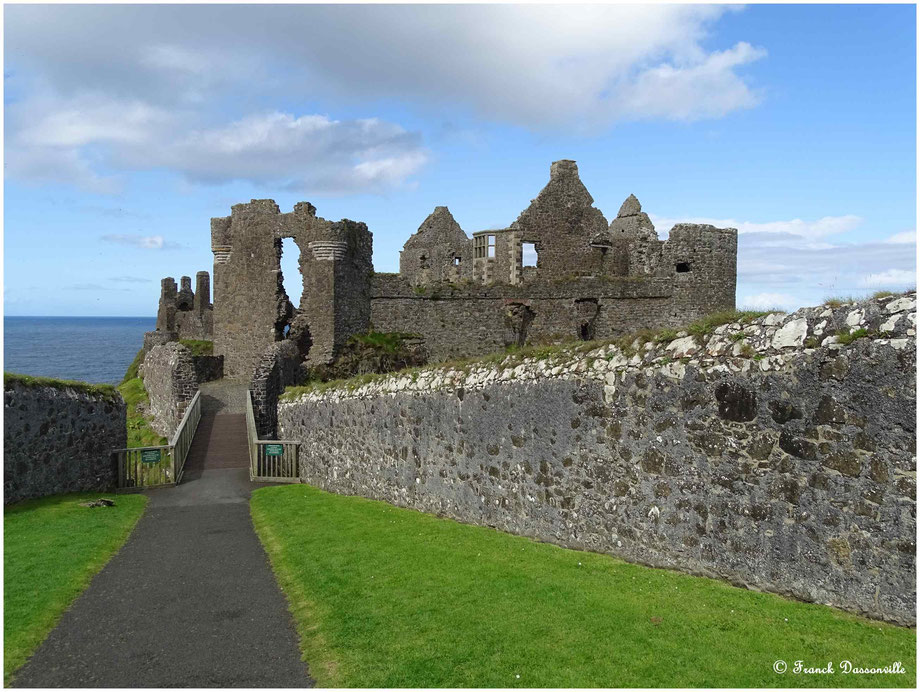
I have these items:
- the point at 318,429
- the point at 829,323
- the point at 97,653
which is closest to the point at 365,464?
the point at 318,429

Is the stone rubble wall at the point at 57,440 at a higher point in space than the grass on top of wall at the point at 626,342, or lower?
lower

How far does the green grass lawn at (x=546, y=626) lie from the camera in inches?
259

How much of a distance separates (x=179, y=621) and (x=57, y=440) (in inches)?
400

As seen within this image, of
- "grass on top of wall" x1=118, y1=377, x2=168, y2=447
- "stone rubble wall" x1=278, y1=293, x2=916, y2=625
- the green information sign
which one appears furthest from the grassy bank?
"stone rubble wall" x1=278, y1=293, x2=916, y2=625

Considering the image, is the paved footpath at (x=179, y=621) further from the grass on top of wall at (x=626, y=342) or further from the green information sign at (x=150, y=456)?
the grass on top of wall at (x=626, y=342)

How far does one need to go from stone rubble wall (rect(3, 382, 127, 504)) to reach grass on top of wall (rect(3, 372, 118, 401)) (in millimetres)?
61

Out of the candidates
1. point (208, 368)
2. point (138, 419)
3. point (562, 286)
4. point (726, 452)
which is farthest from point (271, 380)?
point (726, 452)

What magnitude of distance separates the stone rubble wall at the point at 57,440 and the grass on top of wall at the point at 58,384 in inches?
2.4

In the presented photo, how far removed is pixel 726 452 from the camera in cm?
830

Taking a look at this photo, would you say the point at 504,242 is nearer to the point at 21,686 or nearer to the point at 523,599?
the point at 523,599

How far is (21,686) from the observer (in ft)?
23.6

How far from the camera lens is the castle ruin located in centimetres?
2952

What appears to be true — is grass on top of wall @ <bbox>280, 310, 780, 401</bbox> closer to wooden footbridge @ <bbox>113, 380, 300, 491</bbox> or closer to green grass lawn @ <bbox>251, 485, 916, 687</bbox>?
green grass lawn @ <bbox>251, 485, 916, 687</bbox>

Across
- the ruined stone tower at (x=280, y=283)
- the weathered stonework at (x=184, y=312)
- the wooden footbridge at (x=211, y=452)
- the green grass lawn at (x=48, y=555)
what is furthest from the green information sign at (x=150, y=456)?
the weathered stonework at (x=184, y=312)
